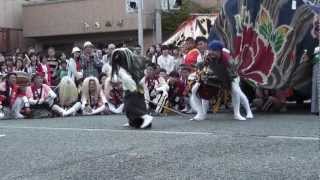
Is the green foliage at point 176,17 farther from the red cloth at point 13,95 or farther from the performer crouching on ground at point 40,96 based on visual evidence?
the red cloth at point 13,95

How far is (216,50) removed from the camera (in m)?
11.7

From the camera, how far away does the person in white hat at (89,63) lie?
1647 cm

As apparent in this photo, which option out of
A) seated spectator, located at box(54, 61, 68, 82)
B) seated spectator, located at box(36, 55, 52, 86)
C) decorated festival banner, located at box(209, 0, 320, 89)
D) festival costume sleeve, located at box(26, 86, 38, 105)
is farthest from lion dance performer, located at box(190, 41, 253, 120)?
seated spectator, located at box(36, 55, 52, 86)

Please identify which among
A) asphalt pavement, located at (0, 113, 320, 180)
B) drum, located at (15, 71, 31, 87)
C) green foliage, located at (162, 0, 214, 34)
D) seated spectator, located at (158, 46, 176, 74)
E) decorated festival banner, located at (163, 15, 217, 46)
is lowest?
asphalt pavement, located at (0, 113, 320, 180)

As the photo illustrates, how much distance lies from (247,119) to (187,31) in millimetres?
12378

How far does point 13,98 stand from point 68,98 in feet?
4.26

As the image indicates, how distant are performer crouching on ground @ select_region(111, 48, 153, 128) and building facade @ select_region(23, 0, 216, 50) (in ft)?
64.2

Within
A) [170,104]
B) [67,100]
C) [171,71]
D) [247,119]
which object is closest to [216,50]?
[247,119]

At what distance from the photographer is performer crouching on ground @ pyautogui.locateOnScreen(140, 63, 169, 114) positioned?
14.2 meters

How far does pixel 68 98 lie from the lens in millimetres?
15391

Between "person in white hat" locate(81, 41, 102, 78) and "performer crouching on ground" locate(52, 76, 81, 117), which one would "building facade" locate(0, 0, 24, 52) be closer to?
"person in white hat" locate(81, 41, 102, 78)

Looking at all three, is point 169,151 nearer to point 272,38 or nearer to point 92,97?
point 272,38

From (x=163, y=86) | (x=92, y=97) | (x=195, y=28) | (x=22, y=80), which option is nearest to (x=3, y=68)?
(x=22, y=80)

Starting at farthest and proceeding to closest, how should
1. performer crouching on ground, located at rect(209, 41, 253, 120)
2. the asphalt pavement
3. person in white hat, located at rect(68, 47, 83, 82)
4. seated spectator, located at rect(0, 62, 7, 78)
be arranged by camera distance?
seated spectator, located at rect(0, 62, 7, 78)
person in white hat, located at rect(68, 47, 83, 82)
performer crouching on ground, located at rect(209, 41, 253, 120)
the asphalt pavement
